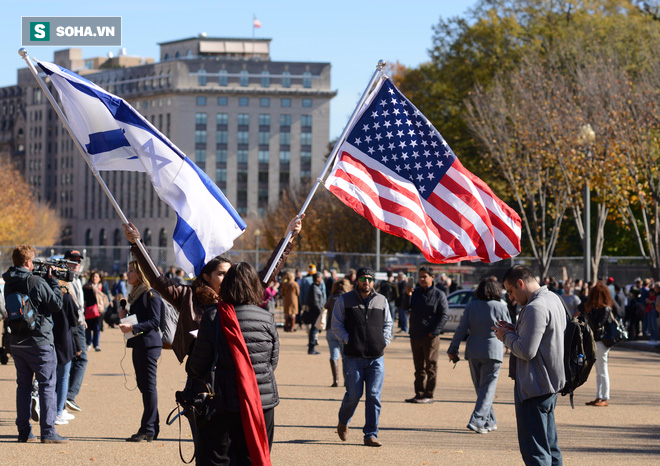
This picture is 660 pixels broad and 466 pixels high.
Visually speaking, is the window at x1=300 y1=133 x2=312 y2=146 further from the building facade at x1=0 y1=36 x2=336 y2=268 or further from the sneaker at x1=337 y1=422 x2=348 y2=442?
the sneaker at x1=337 y1=422 x2=348 y2=442

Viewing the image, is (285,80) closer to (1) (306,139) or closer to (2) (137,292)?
(1) (306,139)

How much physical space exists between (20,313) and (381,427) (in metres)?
4.14

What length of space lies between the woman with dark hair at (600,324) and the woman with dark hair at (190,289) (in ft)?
23.6

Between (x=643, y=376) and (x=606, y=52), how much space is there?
22.5m

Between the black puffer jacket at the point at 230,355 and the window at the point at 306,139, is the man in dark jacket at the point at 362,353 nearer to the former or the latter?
the black puffer jacket at the point at 230,355

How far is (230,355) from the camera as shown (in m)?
6.55

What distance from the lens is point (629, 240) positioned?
166 ft

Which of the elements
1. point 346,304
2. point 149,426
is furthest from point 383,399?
point 149,426

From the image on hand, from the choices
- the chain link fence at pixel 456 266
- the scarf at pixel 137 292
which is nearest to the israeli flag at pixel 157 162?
the scarf at pixel 137 292

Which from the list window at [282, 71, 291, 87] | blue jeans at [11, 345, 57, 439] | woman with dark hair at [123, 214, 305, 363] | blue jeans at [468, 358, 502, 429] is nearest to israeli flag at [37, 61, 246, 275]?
woman with dark hair at [123, 214, 305, 363]

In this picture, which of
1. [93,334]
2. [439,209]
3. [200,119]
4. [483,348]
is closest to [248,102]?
Answer: [200,119]

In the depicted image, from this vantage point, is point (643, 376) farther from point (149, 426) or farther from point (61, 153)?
point (61, 153)

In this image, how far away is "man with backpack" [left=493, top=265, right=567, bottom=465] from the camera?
763 cm

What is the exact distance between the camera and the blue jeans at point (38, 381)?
33.5 ft
